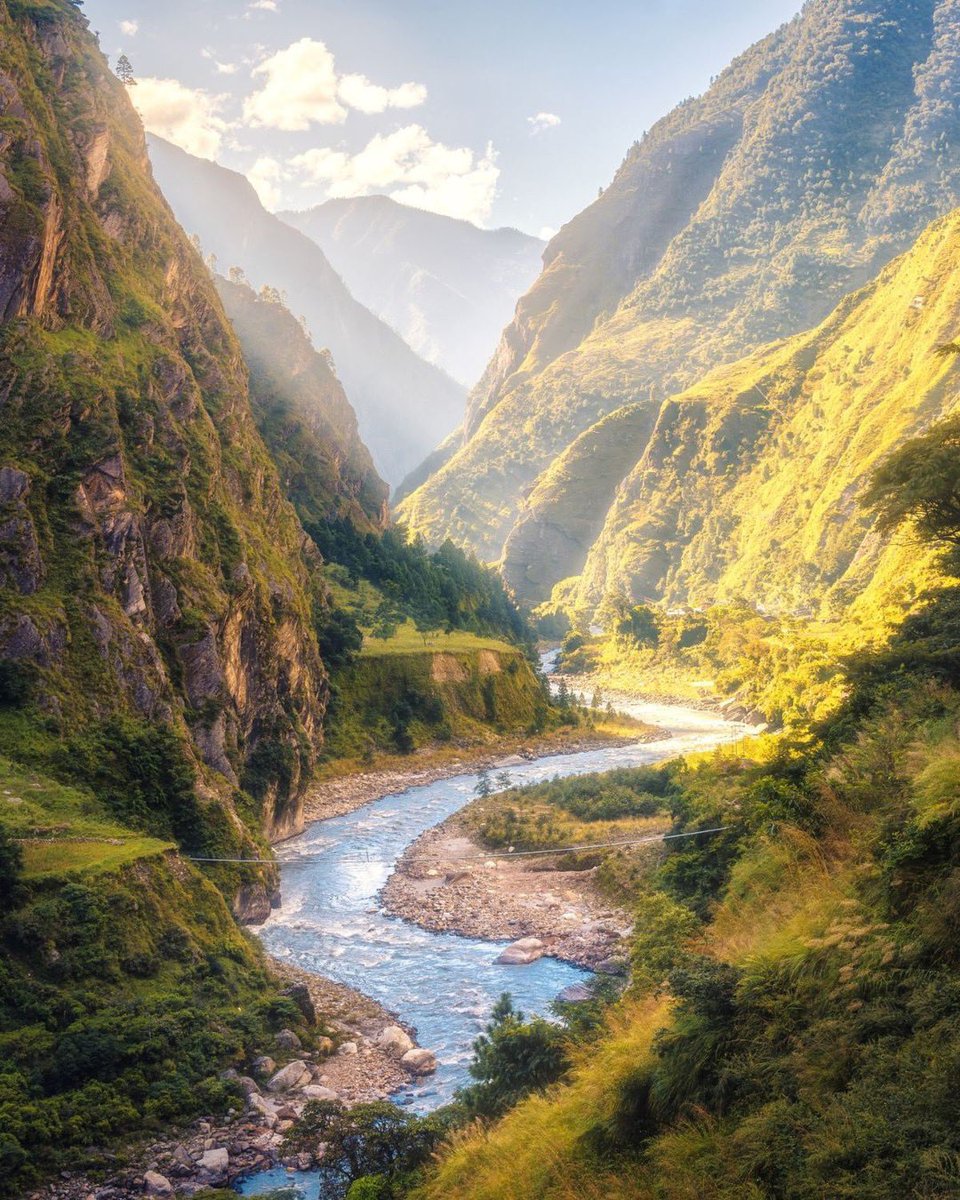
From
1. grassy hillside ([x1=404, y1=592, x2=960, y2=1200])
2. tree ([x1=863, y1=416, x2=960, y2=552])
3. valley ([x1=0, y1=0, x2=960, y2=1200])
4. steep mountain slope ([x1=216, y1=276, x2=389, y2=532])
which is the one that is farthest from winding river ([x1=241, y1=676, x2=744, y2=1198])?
steep mountain slope ([x1=216, y1=276, x2=389, y2=532])

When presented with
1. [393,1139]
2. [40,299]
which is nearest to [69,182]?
[40,299]

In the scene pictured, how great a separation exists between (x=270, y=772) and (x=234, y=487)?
20.3 metres

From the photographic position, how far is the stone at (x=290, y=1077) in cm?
2427

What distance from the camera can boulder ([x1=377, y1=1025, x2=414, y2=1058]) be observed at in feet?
88.5

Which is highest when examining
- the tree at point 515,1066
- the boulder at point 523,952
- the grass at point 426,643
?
the grass at point 426,643

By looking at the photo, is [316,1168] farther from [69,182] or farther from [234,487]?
[69,182]

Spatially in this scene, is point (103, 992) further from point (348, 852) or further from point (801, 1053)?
point (348, 852)

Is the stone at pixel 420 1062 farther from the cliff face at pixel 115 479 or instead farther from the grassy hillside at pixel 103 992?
the cliff face at pixel 115 479

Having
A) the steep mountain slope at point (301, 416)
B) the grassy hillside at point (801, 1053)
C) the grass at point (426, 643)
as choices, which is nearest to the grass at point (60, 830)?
the grassy hillside at point (801, 1053)

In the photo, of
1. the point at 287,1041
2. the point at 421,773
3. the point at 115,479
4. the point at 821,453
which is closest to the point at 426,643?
the point at 421,773

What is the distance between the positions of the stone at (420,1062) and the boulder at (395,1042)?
43 cm

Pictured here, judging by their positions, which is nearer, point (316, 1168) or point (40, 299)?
point (316, 1168)

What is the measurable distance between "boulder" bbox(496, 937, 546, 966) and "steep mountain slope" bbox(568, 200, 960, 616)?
57.3 metres

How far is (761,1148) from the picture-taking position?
9.93m
